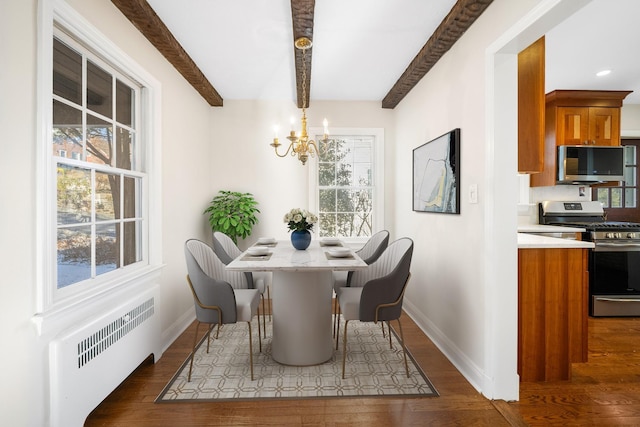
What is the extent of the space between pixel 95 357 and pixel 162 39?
92.0 inches

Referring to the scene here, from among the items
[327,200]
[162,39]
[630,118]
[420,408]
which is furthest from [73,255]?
[630,118]

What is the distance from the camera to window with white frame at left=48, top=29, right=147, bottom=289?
1875mm

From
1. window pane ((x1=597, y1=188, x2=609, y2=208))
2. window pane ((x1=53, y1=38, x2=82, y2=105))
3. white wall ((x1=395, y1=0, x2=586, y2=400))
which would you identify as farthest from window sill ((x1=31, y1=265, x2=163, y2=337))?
window pane ((x1=597, y1=188, x2=609, y2=208))

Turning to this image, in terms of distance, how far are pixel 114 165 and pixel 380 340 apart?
8.50 feet

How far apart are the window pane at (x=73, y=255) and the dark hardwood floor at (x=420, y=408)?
0.83 metres

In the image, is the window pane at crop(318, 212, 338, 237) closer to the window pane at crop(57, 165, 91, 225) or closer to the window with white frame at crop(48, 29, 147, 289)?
the window with white frame at crop(48, 29, 147, 289)

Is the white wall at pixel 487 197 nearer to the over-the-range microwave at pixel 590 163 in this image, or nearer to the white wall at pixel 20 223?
the over-the-range microwave at pixel 590 163

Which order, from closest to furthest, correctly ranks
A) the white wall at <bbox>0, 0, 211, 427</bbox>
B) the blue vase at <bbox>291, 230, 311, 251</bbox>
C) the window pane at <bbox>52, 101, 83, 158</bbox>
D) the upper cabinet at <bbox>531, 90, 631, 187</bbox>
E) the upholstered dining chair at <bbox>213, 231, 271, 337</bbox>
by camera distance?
the white wall at <bbox>0, 0, 211, 427</bbox> < the window pane at <bbox>52, 101, 83, 158</bbox> < the blue vase at <bbox>291, 230, 311, 251</bbox> < the upholstered dining chair at <bbox>213, 231, 271, 337</bbox> < the upper cabinet at <bbox>531, 90, 631, 187</bbox>

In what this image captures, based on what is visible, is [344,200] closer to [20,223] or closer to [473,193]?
[473,193]

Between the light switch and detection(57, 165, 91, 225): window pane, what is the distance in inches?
99.2

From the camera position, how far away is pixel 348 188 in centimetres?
474

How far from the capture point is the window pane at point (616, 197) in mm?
4797

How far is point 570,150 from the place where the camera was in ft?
13.7

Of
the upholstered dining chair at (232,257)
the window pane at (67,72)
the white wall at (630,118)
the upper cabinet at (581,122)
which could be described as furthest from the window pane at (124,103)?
the white wall at (630,118)
